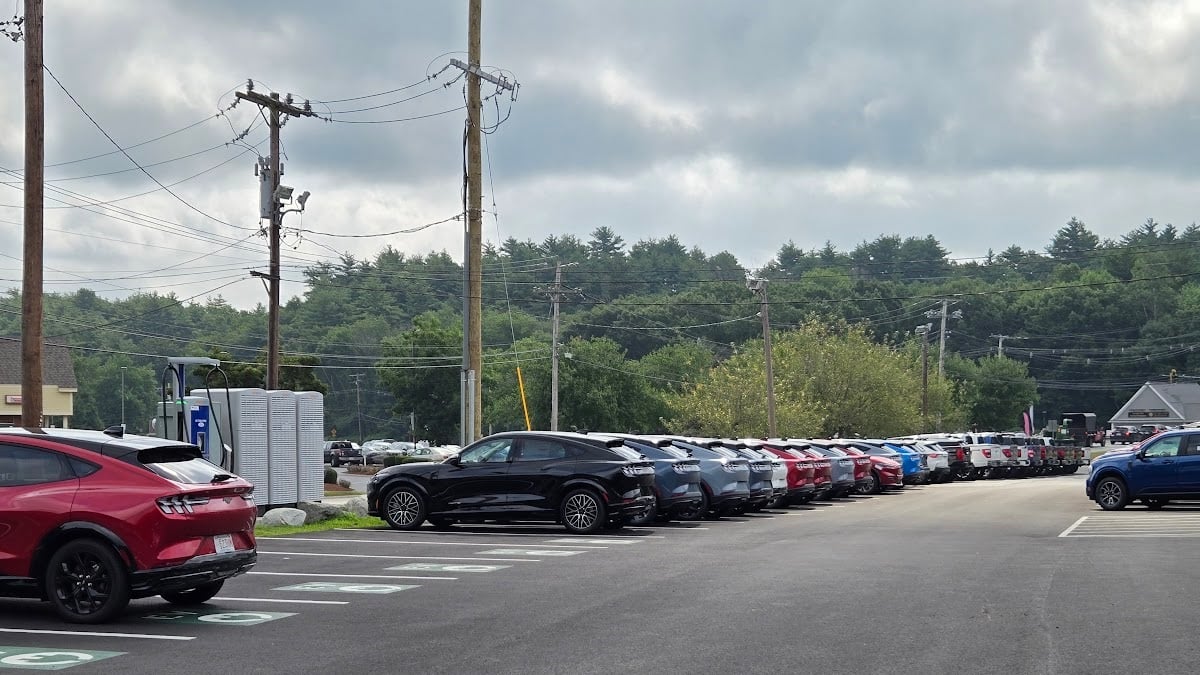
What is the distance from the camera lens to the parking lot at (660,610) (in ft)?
30.2

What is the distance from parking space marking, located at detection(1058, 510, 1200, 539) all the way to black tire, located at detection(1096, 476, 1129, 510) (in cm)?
112

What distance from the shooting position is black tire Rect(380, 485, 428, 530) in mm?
20953

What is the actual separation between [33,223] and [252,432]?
5.71 metres

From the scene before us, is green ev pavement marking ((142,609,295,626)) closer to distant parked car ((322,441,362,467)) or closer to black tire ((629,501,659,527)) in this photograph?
black tire ((629,501,659,527))

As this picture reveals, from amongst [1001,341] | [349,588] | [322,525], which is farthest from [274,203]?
[1001,341]

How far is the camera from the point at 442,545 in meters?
18.1

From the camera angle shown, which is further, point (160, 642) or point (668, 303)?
point (668, 303)

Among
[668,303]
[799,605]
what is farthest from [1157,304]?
[799,605]

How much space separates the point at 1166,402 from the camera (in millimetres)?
115250

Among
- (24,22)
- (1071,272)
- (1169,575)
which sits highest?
(1071,272)

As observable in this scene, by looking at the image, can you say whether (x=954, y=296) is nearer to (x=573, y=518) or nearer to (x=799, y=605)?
(x=573, y=518)

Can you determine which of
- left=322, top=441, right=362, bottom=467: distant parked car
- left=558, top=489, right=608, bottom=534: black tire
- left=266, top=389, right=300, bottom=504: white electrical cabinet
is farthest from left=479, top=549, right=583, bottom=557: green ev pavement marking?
left=322, top=441, right=362, bottom=467: distant parked car

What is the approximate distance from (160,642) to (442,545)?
814 cm

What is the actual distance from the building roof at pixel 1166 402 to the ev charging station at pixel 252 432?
4086 inches
